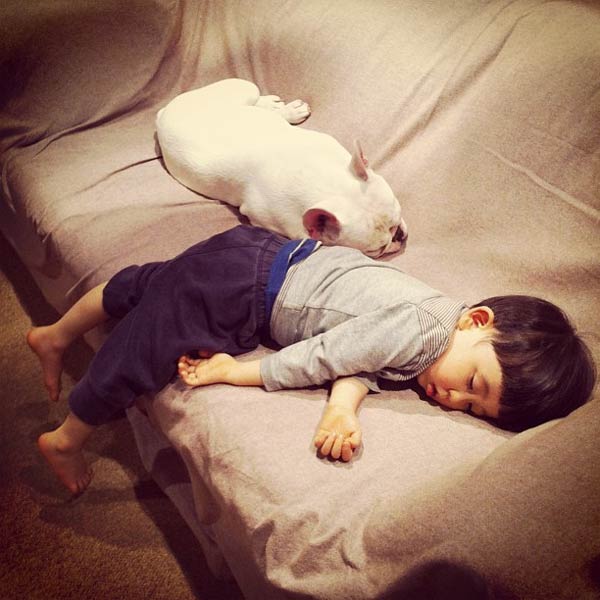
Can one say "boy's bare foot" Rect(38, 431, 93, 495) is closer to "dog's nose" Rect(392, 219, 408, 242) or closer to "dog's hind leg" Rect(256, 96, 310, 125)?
"dog's nose" Rect(392, 219, 408, 242)

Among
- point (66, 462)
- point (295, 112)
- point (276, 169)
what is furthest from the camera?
point (295, 112)

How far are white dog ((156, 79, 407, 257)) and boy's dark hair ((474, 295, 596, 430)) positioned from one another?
499 millimetres

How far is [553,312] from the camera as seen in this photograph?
112 cm

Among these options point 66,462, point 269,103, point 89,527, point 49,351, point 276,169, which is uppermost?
point 269,103

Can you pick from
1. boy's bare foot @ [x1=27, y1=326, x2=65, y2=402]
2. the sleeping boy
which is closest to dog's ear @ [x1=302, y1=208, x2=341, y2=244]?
the sleeping boy

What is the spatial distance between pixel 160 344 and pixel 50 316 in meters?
1.07

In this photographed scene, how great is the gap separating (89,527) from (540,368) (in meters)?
1.25

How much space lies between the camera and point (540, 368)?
1.04 m

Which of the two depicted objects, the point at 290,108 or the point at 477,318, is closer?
the point at 477,318

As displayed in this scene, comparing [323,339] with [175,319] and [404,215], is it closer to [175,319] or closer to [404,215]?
[175,319]

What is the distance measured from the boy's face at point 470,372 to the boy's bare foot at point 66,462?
0.89 m

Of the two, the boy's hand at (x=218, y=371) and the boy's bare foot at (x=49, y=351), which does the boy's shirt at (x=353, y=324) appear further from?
the boy's bare foot at (x=49, y=351)

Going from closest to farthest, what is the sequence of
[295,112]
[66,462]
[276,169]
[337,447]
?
1. [337,447]
2. [66,462]
3. [276,169]
4. [295,112]

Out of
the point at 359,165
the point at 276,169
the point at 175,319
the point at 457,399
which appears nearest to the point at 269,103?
the point at 276,169
